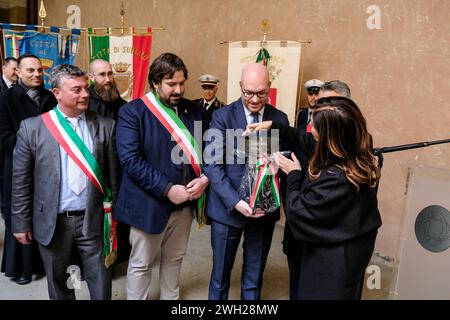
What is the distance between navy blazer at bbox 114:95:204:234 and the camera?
2.06 meters

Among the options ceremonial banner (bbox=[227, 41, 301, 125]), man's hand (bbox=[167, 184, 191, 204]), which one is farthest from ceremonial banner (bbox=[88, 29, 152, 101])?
man's hand (bbox=[167, 184, 191, 204])

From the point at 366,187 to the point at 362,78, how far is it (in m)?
2.40

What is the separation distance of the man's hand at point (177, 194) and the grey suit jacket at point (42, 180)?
1.30 feet

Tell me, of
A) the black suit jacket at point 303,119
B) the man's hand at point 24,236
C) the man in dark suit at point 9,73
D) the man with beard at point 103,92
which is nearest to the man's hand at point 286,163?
the man's hand at point 24,236

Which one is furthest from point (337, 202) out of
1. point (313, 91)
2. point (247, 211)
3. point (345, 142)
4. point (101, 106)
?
point (313, 91)

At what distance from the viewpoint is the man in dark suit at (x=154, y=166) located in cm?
207

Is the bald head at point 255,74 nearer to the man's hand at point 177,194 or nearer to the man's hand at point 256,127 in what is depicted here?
the man's hand at point 256,127

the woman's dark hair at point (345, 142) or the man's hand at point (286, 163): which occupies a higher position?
the woman's dark hair at point (345, 142)

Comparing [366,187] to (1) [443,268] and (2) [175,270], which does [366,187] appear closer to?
(1) [443,268]

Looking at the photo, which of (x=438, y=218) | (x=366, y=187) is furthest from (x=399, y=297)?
(x=366, y=187)

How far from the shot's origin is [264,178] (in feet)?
6.31

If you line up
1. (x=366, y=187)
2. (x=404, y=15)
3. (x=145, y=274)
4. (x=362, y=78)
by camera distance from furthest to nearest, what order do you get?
1. (x=362, y=78)
2. (x=404, y=15)
3. (x=145, y=274)
4. (x=366, y=187)

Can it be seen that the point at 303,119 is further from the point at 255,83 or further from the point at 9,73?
the point at 9,73
